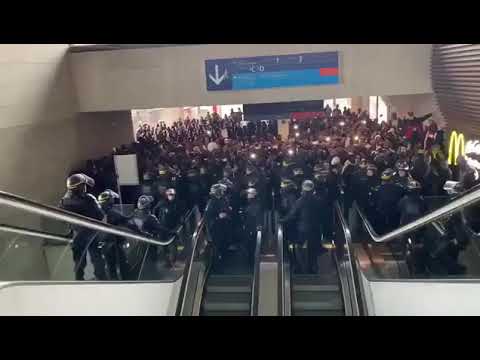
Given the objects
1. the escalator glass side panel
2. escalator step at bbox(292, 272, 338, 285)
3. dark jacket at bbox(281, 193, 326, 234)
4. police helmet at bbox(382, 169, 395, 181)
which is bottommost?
escalator step at bbox(292, 272, 338, 285)

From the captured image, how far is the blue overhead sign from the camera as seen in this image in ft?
35.8

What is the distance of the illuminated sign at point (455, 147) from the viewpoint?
8.84 m

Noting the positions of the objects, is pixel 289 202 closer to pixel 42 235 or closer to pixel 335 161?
pixel 335 161

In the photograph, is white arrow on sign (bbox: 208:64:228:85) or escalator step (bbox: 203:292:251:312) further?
white arrow on sign (bbox: 208:64:228:85)

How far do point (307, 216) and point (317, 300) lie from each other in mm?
1142

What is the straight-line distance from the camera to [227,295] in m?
5.65

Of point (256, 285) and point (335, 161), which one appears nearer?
point (256, 285)

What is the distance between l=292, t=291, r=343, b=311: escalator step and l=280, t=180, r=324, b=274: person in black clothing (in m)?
0.79

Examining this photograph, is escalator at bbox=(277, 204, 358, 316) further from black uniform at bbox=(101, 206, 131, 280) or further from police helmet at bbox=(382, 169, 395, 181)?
black uniform at bbox=(101, 206, 131, 280)

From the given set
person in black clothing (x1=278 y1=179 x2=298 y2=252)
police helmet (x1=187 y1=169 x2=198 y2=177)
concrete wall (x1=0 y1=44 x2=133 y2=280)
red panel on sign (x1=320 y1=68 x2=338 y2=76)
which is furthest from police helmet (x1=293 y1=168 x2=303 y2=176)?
concrete wall (x1=0 y1=44 x2=133 y2=280)

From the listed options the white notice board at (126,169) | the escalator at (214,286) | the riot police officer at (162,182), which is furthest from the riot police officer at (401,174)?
the white notice board at (126,169)

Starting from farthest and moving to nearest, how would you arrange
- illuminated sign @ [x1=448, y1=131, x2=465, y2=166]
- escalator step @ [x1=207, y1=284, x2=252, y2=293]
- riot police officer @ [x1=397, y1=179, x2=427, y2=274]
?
illuminated sign @ [x1=448, y1=131, x2=465, y2=166] → escalator step @ [x1=207, y1=284, x2=252, y2=293] → riot police officer @ [x1=397, y1=179, x2=427, y2=274]

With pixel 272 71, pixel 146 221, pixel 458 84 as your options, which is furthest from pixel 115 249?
pixel 458 84

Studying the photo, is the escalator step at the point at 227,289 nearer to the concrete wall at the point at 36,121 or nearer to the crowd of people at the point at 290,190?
the crowd of people at the point at 290,190
